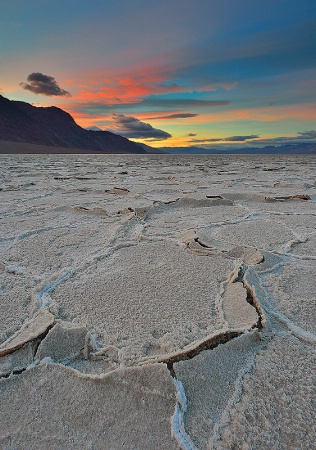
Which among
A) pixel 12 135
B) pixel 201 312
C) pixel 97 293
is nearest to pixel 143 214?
pixel 97 293

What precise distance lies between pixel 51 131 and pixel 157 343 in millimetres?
124746

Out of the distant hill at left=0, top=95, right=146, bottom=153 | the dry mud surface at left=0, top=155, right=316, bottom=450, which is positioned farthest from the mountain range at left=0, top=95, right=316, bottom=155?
the dry mud surface at left=0, top=155, right=316, bottom=450

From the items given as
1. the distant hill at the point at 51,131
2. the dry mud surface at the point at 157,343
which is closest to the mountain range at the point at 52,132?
the distant hill at the point at 51,131

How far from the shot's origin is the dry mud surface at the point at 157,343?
0.65m

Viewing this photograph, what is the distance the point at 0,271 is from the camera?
4.70 feet

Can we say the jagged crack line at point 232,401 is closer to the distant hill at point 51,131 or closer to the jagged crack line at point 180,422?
the jagged crack line at point 180,422

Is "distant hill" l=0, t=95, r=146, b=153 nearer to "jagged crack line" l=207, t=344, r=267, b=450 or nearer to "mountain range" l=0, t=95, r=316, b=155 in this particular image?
"mountain range" l=0, t=95, r=316, b=155

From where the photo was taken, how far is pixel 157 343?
903 mm

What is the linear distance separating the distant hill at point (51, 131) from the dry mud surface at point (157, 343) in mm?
92772

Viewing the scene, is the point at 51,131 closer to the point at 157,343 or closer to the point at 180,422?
the point at 157,343

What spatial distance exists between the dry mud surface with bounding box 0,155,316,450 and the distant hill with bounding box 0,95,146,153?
92.8 meters

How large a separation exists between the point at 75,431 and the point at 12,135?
9722cm

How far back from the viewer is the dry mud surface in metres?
0.65

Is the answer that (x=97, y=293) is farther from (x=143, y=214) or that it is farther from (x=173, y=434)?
(x=143, y=214)
